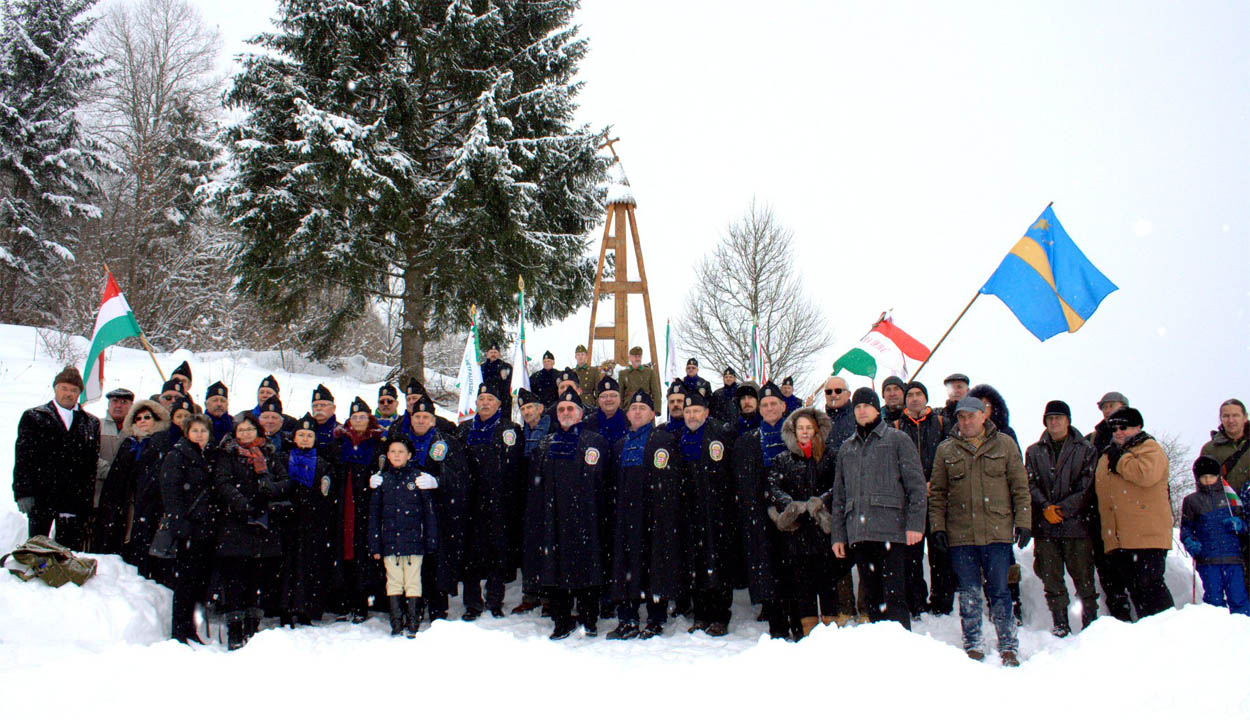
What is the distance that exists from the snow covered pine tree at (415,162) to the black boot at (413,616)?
31.7 ft

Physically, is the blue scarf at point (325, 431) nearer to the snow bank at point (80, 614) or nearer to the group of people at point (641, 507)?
the group of people at point (641, 507)

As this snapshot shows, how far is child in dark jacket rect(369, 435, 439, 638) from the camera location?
6.17 m

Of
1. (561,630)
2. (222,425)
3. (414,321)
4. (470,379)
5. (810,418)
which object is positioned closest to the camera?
(810,418)

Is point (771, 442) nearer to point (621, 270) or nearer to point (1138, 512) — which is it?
point (1138, 512)

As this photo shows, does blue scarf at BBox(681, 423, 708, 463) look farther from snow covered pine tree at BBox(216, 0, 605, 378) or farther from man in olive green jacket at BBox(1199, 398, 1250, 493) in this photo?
snow covered pine tree at BBox(216, 0, 605, 378)

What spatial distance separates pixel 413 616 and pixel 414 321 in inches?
439

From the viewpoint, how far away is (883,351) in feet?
28.2

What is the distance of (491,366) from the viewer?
9992 mm

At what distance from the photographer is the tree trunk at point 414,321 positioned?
16.5m

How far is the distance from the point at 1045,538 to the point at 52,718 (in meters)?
6.24

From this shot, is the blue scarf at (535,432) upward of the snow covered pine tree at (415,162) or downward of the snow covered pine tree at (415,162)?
downward

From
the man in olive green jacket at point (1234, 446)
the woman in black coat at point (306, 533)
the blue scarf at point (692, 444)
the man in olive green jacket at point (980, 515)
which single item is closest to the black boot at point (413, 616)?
the woman in black coat at point (306, 533)

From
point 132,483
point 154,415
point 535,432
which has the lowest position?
point 132,483

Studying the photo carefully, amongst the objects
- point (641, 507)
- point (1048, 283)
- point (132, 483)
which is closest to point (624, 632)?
point (641, 507)
